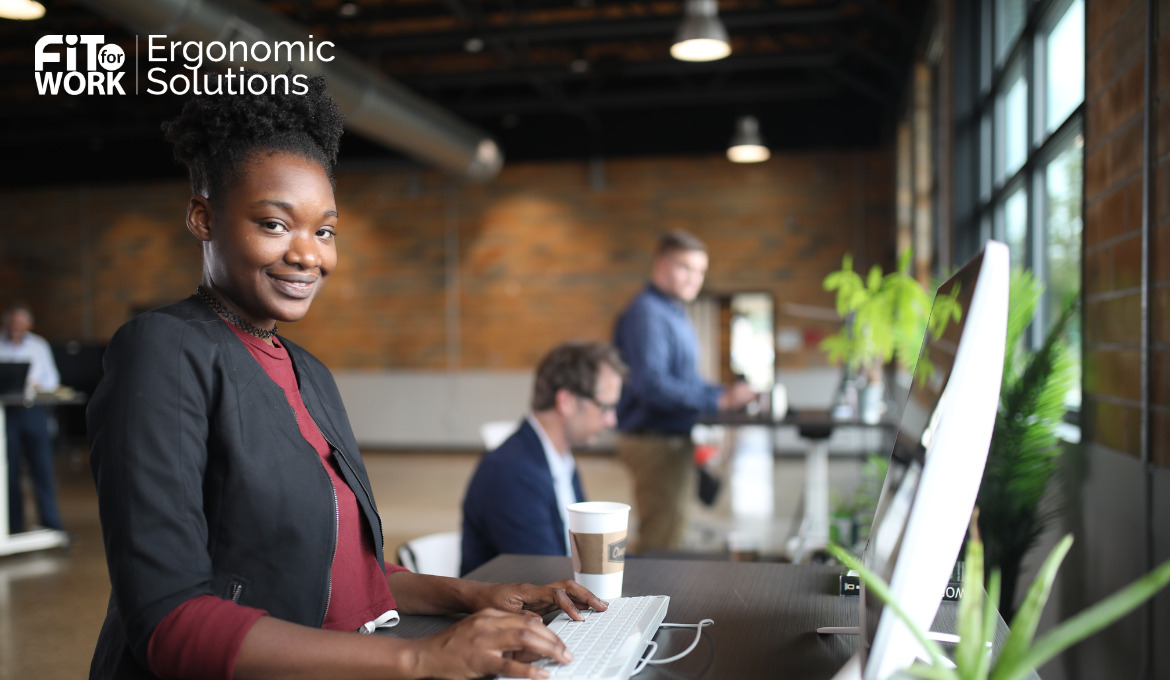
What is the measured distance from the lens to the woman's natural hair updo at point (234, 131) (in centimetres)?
103

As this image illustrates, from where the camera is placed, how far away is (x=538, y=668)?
2.94 ft

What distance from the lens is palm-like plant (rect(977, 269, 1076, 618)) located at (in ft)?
7.30

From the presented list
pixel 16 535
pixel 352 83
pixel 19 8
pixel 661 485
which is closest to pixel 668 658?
pixel 661 485

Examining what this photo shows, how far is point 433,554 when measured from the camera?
84.3 inches

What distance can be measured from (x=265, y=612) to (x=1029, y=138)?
3.30m

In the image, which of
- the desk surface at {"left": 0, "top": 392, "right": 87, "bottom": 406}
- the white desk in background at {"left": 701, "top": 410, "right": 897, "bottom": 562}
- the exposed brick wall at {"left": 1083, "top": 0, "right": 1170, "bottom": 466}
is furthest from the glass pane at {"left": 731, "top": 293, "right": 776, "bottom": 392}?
the exposed brick wall at {"left": 1083, "top": 0, "right": 1170, "bottom": 466}

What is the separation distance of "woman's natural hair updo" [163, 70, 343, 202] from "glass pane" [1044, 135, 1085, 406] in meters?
2.25

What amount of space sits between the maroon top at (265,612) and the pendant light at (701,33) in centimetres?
408

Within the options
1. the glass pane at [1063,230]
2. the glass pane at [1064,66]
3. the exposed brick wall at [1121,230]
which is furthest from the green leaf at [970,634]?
the glass pane at [1064,66]

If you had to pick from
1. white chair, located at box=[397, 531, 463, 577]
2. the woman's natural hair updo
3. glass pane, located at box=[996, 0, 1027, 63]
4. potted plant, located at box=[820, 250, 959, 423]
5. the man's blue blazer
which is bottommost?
white chair, located at box=[397, 531, 463, 577]

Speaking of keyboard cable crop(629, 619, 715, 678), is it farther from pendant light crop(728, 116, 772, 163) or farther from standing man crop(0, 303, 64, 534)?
pendant light crop(728, 116, 772, 163)

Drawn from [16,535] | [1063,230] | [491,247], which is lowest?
[16,535]

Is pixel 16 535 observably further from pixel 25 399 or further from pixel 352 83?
pixel 352 83

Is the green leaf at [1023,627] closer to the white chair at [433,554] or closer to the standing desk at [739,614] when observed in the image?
the standing desk at [739,614]
